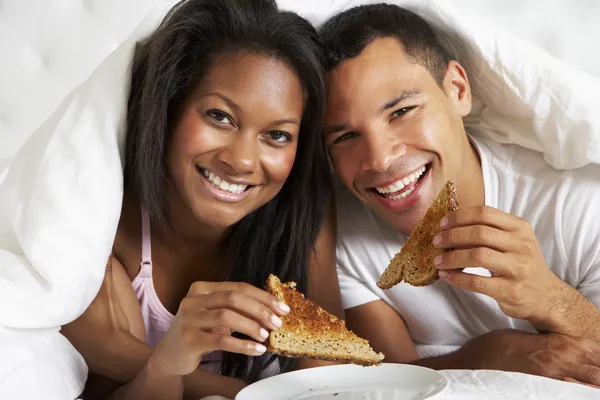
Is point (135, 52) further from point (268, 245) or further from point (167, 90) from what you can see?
point (268, 245)

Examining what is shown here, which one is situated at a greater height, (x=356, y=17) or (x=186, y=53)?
(x=356, y=17)

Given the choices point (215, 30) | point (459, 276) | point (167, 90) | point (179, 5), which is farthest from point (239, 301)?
point (179, 5)

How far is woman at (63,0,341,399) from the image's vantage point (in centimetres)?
151

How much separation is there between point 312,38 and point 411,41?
0.25 metres

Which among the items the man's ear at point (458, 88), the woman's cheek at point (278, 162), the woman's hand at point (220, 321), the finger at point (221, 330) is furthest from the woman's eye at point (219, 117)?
the man's ear at point (458, 88)

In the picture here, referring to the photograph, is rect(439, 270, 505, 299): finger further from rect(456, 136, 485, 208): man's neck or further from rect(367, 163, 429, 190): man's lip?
rect(456, 136, 485, 208): man's neck

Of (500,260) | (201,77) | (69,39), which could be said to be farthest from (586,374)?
(69,39)

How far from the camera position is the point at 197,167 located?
5.10 ft

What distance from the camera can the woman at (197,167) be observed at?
1.51m

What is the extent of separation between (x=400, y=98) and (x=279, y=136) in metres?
0.30

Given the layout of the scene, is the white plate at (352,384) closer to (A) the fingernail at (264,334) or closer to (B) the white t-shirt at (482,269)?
(A) the fingernail at (264,334)

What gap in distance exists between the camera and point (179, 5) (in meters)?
1.64

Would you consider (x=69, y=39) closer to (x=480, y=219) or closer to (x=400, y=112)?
(x=400, y=112)

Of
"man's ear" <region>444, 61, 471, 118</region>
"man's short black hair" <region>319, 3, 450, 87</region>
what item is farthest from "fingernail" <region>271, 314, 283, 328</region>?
"man's ear" <region>444, 61, 471, 118</region>
